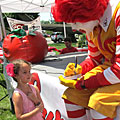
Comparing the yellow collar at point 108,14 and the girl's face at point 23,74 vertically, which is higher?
the yellow collar at point 108,14

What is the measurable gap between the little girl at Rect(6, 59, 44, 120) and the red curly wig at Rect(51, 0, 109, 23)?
0.48 m

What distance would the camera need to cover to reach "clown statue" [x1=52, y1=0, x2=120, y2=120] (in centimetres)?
93

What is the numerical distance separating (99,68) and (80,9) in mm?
443

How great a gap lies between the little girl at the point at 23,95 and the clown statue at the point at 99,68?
270mm

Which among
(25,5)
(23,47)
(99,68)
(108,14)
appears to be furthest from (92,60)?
(25,5)

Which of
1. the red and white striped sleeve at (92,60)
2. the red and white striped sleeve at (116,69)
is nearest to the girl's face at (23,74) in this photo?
the red and white striped sleeve at (92,60)

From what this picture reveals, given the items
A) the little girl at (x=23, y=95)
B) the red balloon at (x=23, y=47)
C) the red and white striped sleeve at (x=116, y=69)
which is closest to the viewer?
the red and white striped sleeve at (x=116, y=69)

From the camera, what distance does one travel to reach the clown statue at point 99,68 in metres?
0.93

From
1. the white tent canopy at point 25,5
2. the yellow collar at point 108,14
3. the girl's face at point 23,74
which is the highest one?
the white tent canopy at point 25,5

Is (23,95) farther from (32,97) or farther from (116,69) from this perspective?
(116,69)

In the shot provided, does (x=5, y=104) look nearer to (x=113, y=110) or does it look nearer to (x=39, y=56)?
(x=39, y=56)

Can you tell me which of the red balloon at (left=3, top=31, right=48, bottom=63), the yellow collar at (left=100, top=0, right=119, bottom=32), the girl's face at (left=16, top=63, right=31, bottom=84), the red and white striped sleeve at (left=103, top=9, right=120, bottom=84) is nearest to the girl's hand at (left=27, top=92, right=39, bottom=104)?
the girl's face at (left=16, top=63, right=31, bottom=84)

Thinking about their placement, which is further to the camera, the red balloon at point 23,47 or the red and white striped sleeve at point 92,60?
the red balloon at point 23,47

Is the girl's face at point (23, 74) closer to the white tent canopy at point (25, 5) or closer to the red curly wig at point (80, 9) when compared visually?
the red curly wig at point (80, 9)
